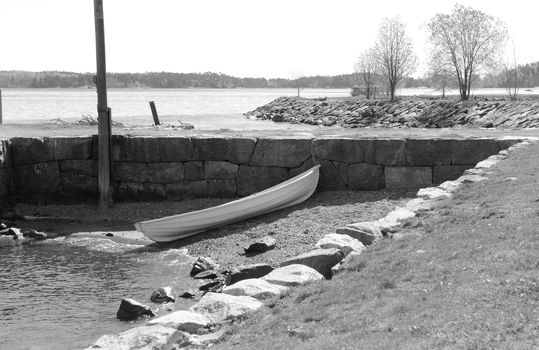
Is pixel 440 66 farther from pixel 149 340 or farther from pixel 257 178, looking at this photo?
pixel 149 340

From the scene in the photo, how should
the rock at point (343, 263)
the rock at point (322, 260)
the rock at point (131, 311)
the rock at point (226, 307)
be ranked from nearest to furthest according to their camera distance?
the rock at point (226, 307) → the rock at point (343, 263) → the rock at point (322, 260) → the rock at point (131, 311)

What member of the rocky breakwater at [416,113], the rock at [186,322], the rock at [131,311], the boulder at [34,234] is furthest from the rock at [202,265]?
the rocky breakwater at [416,113]

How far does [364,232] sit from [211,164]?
9109 millimetres

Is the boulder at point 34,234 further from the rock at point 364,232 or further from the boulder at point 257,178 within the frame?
the rock at point 364,232

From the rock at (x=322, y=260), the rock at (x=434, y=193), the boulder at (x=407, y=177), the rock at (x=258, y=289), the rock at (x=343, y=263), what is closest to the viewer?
the rock at (x=258, y=289)

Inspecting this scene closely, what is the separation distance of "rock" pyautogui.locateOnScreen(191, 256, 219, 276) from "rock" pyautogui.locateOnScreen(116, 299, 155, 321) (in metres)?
2.39

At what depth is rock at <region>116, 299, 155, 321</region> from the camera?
32.3ft

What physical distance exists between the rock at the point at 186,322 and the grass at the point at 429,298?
0.42 metres

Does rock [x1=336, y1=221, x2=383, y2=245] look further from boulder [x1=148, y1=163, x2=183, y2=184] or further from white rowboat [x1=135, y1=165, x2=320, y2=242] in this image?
boulder [x1=148, y1=163, x2=183, y2=184]

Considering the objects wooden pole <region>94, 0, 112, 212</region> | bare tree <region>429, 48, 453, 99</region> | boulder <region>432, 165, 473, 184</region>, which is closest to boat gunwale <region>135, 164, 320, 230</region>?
boulder <region>432, 165, 473, 184</region>

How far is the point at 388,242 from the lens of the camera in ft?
29.8

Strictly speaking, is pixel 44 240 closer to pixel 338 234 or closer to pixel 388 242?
pixel 338 234

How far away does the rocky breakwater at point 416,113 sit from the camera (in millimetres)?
36872

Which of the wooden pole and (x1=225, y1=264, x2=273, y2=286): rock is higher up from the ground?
the wooden pole
